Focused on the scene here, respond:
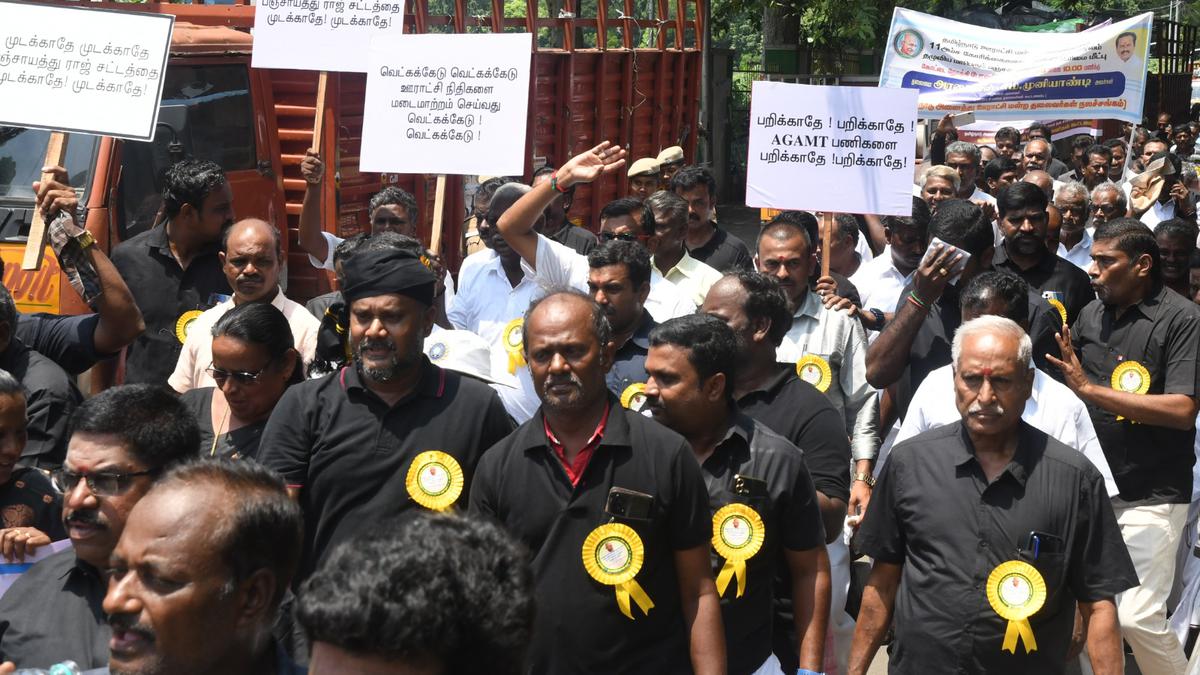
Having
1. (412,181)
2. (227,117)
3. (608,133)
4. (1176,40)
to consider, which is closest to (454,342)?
(227,117)

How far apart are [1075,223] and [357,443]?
6159mm

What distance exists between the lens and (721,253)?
813 cm

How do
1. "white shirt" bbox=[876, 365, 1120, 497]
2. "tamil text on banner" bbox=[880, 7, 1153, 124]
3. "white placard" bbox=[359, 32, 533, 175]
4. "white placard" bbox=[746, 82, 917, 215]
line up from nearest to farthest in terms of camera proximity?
1. "white shirt" bbox=[876, 365, 1120, 497]
2. "white placard" bbox=[359, 32, 533, 175]
3. "white placard" bbox=[746, 82, 917, 215]
4. "tamil text on banner" bbox=[880, 7, 1153, 124]

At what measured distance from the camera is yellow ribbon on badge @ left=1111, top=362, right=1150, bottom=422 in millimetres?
5941

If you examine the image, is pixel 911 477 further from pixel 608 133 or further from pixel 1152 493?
pixel 608 133

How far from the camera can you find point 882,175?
730 cm

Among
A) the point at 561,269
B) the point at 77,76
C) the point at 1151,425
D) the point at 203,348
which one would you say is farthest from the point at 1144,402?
the point at 77,76

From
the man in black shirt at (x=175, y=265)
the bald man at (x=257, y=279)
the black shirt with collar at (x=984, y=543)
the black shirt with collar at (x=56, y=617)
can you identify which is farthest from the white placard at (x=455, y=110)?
the black shirt with collar at (x=56, y=617)

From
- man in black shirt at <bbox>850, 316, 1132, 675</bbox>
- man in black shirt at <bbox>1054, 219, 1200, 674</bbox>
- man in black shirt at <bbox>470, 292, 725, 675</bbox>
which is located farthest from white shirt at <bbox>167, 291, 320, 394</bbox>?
man in black shirt at <bbox>1054, 219, 1200, 674</bbox>

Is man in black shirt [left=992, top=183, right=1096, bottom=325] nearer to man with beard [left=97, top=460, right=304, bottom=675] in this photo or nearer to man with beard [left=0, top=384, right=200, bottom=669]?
man with beard [left=0, top=384, right=200, bottom=669]

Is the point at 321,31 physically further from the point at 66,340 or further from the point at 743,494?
the point at 743,494

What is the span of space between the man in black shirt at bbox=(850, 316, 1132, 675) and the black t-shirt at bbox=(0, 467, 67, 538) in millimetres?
2301

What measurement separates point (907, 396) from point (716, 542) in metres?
2.47

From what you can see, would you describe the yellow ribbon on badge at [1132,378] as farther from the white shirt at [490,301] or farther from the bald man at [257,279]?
the bald man at [257,279]
